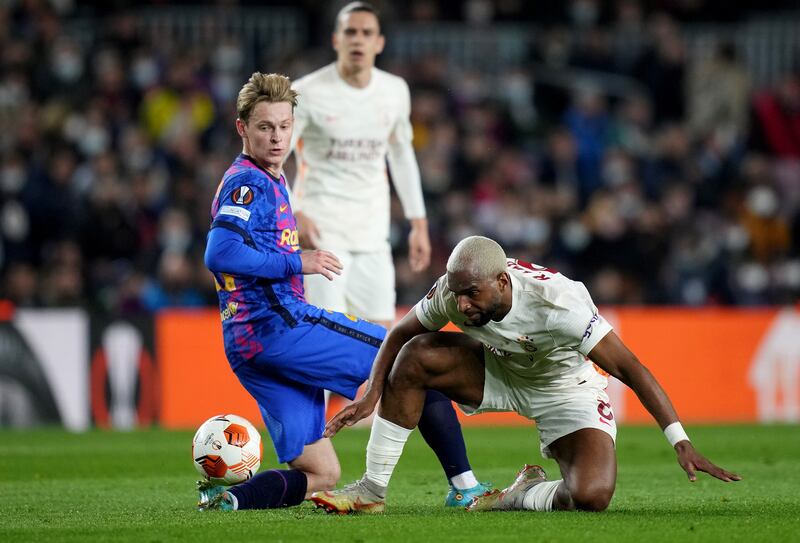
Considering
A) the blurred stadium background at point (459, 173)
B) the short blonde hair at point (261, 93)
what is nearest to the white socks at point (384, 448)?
the short blonde hair at point (261, 93)

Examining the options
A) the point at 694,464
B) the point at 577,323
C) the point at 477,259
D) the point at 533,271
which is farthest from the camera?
the point at 533,271

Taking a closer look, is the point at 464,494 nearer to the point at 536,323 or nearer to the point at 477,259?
the point at 536,323

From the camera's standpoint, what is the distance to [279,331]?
6.15 m

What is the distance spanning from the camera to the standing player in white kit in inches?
316

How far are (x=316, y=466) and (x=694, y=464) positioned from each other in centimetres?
192

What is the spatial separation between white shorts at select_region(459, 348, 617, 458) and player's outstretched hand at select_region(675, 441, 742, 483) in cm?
70

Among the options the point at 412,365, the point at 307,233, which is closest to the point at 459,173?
the point at 307,233

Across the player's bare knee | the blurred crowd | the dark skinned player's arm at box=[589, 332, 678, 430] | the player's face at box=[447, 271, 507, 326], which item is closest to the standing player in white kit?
the player's bare knee

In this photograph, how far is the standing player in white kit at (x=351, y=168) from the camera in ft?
26.3

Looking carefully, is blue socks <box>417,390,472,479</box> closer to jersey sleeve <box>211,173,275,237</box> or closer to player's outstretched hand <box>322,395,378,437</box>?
player's outstretched hand <box>322,395,378,437</box>

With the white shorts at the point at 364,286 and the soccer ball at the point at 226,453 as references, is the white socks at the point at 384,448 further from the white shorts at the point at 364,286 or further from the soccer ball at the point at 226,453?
the white shorts at the point at 364,286

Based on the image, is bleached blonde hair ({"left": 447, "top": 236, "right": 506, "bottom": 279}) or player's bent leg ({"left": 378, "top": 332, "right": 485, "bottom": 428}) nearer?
bleached blonde hair ({"left": 447, "top": 236, "right": 506, "bottom": 279})

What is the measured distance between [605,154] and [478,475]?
908cm

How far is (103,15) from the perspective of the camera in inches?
703
